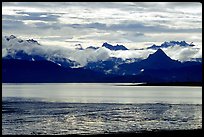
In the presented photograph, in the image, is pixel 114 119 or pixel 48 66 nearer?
pixel 114 119

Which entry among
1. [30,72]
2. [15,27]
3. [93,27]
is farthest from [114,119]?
[30,72]

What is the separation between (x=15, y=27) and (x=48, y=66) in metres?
51.4

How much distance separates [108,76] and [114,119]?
72.0m

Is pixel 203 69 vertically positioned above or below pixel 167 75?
above

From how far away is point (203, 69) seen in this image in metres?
3.28

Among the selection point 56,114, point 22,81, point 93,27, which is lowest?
point 22,81

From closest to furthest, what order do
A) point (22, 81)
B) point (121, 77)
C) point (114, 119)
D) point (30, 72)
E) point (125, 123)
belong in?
point (125, 123), point (114, 119), point (121, 77), point (30, 72), point (22, 81)

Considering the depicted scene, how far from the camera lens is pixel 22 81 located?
114 m

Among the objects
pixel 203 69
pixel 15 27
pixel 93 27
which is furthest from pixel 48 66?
pixel 203 69

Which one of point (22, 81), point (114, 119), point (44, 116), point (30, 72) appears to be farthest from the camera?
point (22, 81)

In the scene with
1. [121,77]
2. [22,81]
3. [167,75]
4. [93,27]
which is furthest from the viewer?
[22,81]

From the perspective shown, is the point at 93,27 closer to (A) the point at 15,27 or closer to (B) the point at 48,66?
(A) the point at 15,27

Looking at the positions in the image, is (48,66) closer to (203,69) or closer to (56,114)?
(56,114)

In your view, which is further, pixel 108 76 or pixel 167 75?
pixel 108 76
